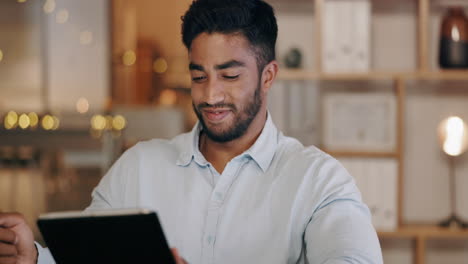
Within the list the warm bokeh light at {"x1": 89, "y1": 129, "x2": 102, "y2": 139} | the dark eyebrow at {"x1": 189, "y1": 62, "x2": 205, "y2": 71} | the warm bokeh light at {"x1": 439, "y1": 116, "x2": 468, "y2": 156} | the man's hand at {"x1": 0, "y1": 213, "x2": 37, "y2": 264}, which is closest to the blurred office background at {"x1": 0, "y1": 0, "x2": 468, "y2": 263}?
the warm bokeh light at {"x1": 439, "y1": 116, "x2": 468, "y2": 156}

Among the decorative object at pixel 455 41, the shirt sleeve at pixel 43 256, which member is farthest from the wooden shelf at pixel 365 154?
the shirt sleeve at pixel 43 256

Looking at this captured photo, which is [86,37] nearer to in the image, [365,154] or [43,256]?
[365,154]

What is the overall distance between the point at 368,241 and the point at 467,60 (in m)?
2.10

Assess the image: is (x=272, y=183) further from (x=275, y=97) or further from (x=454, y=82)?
(x=454, y=82)

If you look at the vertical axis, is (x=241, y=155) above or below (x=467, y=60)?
below

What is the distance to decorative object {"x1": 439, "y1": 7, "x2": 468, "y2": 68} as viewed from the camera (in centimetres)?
330

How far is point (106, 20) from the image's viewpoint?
694 centimetres

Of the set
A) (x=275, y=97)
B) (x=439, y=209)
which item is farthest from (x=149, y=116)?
(x=439, y=209)

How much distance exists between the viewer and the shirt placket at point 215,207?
158cm

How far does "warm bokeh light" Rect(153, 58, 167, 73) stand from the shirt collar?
5.77m

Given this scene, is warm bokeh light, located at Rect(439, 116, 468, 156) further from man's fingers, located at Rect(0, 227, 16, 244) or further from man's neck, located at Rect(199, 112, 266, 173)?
man's fingers, located at Rect(0, 227, 16, 244)

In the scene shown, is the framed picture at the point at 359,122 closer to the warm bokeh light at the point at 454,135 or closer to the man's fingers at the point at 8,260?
the warm bokeh light at the point at 454,135

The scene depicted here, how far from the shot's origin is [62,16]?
6867mm

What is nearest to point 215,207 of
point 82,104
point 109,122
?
point 109,122
